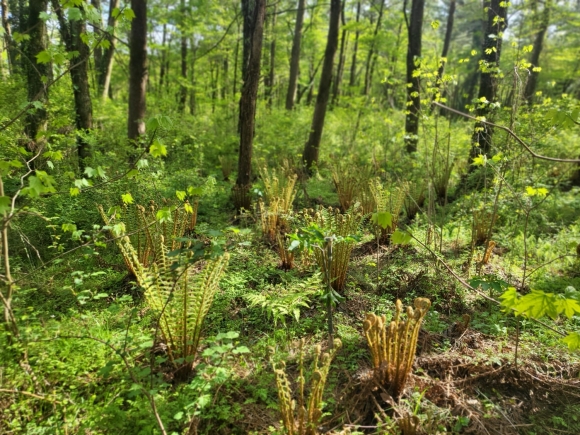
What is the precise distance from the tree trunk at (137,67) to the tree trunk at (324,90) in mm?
3519

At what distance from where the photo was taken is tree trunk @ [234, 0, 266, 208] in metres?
4.06

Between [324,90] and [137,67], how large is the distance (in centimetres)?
384

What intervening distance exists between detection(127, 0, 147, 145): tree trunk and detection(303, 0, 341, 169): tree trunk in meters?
3.52

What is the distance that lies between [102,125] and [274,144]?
4.07m

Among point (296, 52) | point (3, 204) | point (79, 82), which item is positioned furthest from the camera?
point (296, 52)

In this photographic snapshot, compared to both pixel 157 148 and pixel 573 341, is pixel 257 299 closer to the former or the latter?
pixel 157 148

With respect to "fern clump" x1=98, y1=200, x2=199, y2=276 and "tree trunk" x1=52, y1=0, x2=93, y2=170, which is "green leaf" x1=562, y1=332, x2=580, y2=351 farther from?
"tree trunk" x1=52, y1=0, x2=93, y2=170

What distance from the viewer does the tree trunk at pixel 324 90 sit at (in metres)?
6.77

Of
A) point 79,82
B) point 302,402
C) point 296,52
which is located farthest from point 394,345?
point 296,52

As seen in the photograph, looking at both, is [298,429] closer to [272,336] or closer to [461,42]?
[272,336]

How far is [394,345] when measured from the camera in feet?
6.17

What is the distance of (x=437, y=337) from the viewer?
242 cm

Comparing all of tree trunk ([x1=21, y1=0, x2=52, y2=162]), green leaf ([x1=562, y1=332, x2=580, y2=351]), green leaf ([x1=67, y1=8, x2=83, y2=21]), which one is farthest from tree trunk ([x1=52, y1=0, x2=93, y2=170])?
green leaf ([x1=562, y1=332, x2=580, y2=351])

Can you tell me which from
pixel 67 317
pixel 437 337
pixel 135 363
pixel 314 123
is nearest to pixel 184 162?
pixel 314 123
